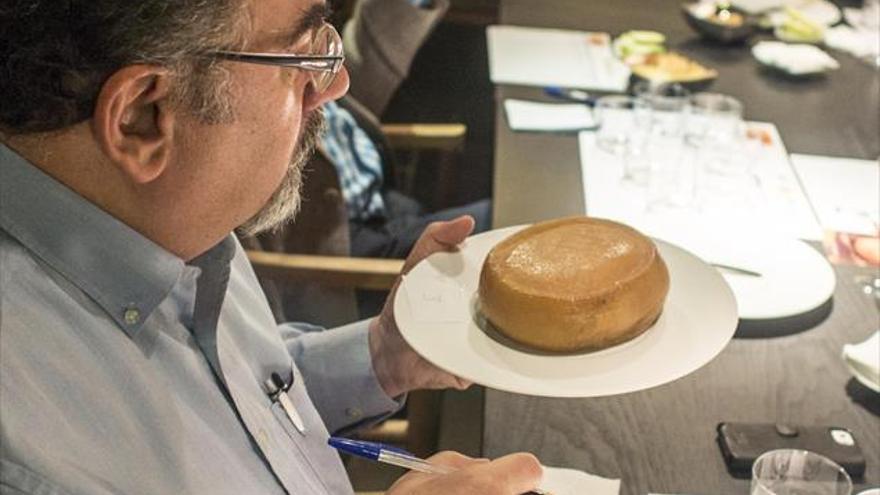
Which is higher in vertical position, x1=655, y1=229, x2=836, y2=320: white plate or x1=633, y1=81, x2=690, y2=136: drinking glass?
x1=655, y1=229, x2=836, y2=320: white plate

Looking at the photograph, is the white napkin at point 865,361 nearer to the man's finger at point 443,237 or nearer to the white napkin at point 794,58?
the man's finger at point 443,237

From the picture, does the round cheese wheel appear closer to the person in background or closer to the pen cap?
the pen cap

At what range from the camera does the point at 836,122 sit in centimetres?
229

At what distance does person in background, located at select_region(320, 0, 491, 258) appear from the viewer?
7.43ft

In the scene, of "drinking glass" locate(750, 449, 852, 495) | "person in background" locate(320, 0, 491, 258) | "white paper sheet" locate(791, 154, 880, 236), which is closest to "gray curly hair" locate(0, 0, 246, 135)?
"drinking glass" locate(750, 449, 852, 495)

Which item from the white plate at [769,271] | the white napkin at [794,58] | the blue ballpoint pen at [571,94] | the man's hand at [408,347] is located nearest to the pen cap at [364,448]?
the man's hand at [408,347]

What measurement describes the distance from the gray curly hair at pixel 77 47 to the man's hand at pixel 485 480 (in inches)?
17.7

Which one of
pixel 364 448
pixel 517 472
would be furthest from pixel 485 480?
pixel 364 448

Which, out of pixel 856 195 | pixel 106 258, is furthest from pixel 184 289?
pixel 856 195

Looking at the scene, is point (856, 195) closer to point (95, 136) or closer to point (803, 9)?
point (803, 9)

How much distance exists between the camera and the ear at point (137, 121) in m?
0.85

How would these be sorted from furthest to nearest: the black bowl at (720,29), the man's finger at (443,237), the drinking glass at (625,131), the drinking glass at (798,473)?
1. the black bowl at (720,29)
2. the drinking glass at (625,131)
3. the man's finger at (443,237)
4. the drinking glass at (798,473)

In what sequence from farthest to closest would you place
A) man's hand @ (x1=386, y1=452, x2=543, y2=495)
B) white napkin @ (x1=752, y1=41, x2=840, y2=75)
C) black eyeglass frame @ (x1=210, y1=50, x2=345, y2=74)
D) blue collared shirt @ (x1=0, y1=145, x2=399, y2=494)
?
1. white napkin @ (x1=752, y1=41, x2=840, y2=75)
2. man's hand @ (x1=386, y1=452, x2=543, y2=495)
3. black eyeglass frame @ (x1=210, y1=50, x2=345, y2=74)
4. blue collared shirt @ (x1=0, y1=145, x2=399, y2=494)

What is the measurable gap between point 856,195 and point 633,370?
0.99m
